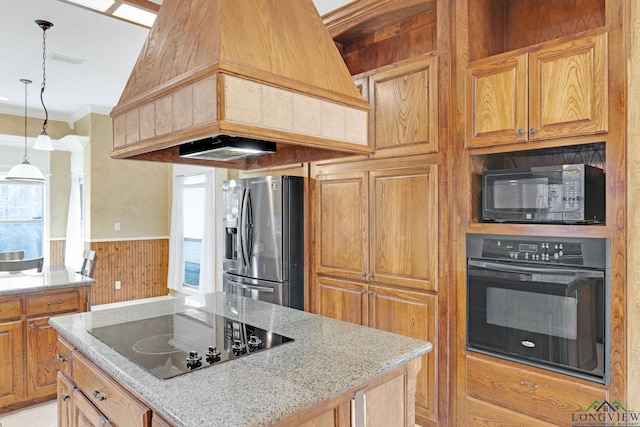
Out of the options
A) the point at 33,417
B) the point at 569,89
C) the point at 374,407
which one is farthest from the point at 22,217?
the point at 569,89

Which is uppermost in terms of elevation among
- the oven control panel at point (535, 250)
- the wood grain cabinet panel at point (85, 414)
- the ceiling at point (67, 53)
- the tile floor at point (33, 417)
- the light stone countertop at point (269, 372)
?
the ceiling at point (67, 53)

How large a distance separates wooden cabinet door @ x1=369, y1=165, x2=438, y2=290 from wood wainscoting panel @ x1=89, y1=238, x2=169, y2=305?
4624 millimetres

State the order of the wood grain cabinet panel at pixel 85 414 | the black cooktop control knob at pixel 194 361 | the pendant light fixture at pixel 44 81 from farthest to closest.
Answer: the pendant light fixture at pixel 44 81, the wood grain cabinet panel at pixel 85 414, the black cooktop control knob at pixel 194 361

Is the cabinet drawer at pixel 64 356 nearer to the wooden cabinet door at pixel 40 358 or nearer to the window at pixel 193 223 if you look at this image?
the wooden cabinet door at pixel 40 358

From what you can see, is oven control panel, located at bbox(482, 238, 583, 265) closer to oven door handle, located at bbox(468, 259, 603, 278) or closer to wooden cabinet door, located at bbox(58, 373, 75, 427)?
oven door handle, located at bbox(468, 259, 603, 278)

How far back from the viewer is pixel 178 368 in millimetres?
1380

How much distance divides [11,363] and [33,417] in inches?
15.9

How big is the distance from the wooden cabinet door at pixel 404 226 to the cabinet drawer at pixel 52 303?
2.25 m

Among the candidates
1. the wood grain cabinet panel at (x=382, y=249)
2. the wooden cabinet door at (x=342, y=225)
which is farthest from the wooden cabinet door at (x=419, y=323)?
the wooden cabinet door at (x=342, y=225)

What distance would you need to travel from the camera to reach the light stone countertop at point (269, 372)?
3.63ft

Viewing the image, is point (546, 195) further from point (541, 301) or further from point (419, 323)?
point (419, 323)

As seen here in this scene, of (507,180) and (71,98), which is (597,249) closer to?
(507,180)

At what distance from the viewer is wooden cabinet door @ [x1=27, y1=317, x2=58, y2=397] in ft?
9.62

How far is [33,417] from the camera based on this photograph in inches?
112
